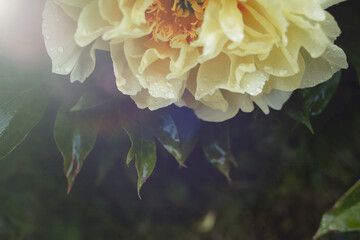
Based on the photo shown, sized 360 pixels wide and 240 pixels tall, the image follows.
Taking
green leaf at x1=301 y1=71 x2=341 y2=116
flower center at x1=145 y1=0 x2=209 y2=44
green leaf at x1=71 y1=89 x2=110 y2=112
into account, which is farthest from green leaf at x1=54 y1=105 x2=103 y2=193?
green leaf at x1=301 y1=71 x2=341 y2=116

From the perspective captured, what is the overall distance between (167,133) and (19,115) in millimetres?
164

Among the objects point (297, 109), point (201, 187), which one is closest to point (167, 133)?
point (297, 109)

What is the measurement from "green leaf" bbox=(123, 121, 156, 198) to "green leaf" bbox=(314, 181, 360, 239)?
19 cm

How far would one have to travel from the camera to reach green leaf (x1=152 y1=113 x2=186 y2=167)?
0.50 m

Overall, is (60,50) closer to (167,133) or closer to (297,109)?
(167,133)

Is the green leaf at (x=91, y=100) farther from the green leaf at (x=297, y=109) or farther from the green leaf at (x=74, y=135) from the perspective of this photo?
the green leaf at (x=297, y=109)

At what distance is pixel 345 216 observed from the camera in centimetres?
48

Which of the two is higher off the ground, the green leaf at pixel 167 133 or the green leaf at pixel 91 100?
the green leaf at pixel 91 100

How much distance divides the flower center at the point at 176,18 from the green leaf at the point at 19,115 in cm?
17

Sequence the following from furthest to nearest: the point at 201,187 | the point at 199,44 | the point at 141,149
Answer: the point at 201,187, the point at 141,149, the point at 199,44

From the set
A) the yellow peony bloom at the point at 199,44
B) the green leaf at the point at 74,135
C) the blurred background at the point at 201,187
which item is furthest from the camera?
the blurred background at the point at 201,187

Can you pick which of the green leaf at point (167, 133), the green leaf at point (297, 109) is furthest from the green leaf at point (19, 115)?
the green leaf at point (297, 109)

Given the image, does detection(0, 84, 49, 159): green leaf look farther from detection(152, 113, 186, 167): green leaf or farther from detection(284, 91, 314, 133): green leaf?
detection(284, 91, 314, 133): green leaf

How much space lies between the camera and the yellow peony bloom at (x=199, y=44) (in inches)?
14.8
